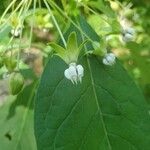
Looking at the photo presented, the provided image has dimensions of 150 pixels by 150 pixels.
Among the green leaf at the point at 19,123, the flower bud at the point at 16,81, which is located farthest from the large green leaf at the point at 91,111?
the green leaf at the point at 19,123

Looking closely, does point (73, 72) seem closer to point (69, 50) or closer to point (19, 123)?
point (69, 50)

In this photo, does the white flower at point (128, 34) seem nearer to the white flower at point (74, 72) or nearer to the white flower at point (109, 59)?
the white flower at point (109, 59)

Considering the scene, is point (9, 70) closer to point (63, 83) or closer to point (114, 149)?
point (63, 83)

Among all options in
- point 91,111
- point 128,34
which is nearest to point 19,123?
point 91,111

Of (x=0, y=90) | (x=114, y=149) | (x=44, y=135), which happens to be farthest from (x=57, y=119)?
(x=0, y=90)

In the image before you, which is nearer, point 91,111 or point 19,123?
point 91,111

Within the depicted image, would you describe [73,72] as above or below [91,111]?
above
